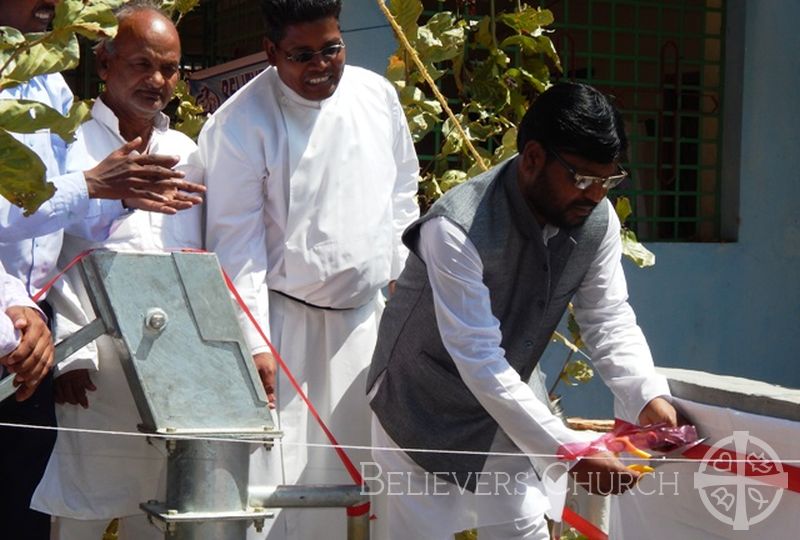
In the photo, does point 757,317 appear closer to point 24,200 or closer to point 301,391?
point 301,391

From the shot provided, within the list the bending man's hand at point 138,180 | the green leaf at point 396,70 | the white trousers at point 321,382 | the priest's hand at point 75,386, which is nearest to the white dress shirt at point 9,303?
the bending man's hand at point 138,180

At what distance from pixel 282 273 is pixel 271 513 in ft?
3.55

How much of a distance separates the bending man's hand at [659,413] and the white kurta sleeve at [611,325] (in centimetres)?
8

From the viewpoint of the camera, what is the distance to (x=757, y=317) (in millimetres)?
6316

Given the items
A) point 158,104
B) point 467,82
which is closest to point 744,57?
point 467,82

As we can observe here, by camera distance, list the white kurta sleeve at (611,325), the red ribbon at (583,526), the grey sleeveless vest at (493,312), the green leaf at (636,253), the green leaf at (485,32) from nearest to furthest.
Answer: the grey sleeveless vest at (493,312)
the white kurta sleeve at (611,325)
the red ribbon at (583,526)
the green leaf at (636,253)
the green leaf at (485,32)

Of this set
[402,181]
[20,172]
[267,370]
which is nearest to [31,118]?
[20,172]

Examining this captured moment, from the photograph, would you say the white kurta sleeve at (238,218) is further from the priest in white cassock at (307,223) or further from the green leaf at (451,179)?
the green leaf at (451,179)

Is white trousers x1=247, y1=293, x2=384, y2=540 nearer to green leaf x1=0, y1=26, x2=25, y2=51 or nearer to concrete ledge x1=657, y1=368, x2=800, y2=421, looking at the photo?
concrete ledge x1=657, y1=368, x2=800, y2=421

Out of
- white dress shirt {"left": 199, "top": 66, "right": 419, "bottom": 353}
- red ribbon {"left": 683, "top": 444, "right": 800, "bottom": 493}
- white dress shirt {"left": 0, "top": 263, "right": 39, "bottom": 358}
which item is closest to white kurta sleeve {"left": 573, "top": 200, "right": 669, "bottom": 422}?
red ribbon {"left": 683, "top": 444, "right": 800, "bottom": 493}

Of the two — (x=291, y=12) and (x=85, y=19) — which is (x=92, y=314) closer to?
(x=291, y=12)

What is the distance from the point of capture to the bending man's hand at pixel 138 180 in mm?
2691

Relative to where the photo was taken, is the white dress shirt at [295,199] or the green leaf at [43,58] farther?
the white dress shirt at [295,199]

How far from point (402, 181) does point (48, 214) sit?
121cm
